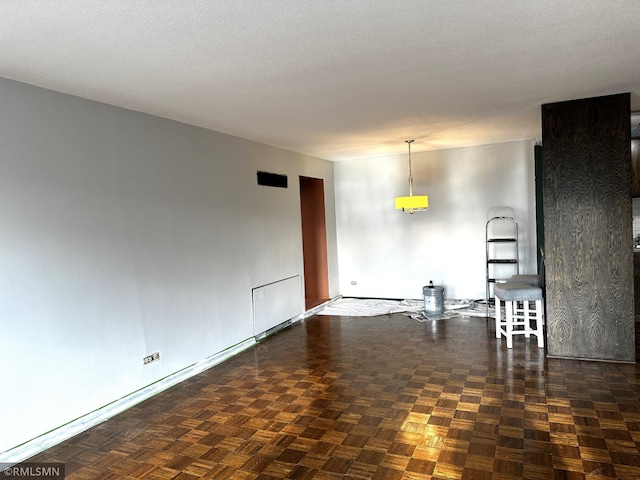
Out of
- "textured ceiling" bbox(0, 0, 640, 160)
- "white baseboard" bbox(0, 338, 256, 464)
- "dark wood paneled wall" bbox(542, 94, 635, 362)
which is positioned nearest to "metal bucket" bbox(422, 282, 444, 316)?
"dark wood paneled wall" bbox(542, 94, 635, 362)

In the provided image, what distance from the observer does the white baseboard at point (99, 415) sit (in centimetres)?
278

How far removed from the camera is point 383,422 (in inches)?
119

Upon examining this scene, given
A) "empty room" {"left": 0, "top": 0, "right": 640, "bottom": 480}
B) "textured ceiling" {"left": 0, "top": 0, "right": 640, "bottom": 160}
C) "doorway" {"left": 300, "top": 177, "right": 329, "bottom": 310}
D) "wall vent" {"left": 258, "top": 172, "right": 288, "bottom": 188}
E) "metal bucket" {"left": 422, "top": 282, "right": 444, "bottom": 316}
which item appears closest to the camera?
"textured ceiling" {"left": 0, "top": 0, "right": 640, "bottom": 160}

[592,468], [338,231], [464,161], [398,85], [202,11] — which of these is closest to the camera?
[202,11]

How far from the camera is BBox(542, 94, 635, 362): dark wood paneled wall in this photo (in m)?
3.89

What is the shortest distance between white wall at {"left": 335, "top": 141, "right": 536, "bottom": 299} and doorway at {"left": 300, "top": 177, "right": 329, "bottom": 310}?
16.7 inches

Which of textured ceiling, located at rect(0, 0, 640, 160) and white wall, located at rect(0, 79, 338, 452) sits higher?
textured ceiling, located at rect(0, 0, 640, 160)

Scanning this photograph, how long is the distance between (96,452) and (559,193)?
428 cm

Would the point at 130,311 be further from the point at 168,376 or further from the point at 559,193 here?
the point at 559,193

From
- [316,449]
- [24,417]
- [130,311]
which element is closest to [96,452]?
[24,417]

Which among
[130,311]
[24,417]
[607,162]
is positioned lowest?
[24,417]

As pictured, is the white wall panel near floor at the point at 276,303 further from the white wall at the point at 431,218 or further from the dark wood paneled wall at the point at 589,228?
the dark wood paneled wall at the point at 589,228

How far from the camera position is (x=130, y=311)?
360cm

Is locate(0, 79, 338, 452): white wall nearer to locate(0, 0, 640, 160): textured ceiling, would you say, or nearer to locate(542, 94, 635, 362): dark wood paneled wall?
locate(0, 0, 640, 160): textured ceiling
